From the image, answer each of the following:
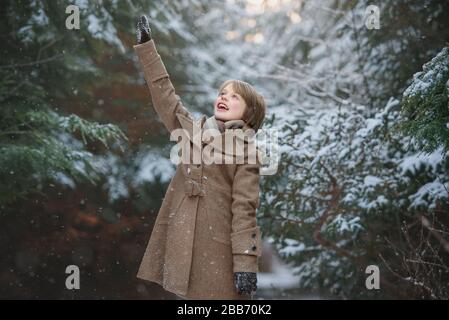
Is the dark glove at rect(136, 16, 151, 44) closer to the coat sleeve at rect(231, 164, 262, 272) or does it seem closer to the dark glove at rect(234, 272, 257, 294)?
the coat sleeve at rect(231, 164, 262, 272)

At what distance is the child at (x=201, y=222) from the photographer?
3111 millimetres

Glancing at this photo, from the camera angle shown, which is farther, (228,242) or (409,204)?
(409,204)

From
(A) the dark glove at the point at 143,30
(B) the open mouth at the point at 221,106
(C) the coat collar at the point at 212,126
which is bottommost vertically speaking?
(C) the coat collar at the point at 212,126

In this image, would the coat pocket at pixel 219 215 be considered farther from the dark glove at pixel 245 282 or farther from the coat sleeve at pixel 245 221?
the dark glove at pixel 245 282

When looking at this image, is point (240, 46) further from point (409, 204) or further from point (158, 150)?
point (409, 204)

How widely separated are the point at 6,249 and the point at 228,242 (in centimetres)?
498

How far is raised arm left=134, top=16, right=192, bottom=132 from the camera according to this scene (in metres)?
3.21

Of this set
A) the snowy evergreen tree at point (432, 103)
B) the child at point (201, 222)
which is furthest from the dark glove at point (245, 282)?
the snowy evergreen tree at point (432, 103)

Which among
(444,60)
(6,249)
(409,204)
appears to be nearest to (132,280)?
(6,249)

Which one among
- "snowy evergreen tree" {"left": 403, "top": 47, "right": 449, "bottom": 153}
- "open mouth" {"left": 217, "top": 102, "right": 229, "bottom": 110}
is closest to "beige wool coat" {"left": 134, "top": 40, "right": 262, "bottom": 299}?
"open mouth" {"left": 217, "top": 102, "right": 229, "bottom": 110}

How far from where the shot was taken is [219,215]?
3227 millimetres

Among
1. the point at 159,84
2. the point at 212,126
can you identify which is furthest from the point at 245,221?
the point at 159,84
